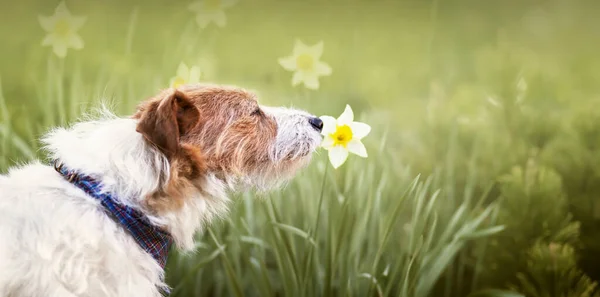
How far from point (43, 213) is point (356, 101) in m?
1.24

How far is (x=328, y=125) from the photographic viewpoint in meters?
2.09

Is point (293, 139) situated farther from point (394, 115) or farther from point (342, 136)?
point (394, 115)

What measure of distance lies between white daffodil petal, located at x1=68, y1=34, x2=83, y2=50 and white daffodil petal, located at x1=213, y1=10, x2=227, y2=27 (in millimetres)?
555

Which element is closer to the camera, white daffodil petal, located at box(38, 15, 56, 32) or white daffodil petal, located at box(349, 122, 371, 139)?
white daffodil petal, located at box(349, 122, 371, 139)

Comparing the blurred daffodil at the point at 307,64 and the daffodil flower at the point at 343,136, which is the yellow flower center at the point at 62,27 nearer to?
the blurred daffodil at the point at 307,64

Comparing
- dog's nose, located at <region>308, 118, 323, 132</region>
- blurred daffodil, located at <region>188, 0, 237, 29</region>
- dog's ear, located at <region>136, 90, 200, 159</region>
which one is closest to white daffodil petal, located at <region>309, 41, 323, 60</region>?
blurred daffodil, located at <region>188, 0, 237, 29</region>

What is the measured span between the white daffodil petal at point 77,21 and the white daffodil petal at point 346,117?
1109 millimetres

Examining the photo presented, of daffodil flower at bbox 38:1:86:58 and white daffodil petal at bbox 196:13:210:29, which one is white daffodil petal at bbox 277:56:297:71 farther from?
daffodil flower at bbox 38:1:86:58

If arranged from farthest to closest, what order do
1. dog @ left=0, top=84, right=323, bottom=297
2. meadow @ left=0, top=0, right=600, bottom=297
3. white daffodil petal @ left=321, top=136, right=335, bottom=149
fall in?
meadow @ left=0, top=0, right=600, bottom=297, white daffodil petal @ left=321, top=136, right=335, bottom=149, dog @ left=0, top=84, right=323, bottom=297

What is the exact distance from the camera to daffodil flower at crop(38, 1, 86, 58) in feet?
7.51

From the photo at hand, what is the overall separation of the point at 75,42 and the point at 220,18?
0.60 metres

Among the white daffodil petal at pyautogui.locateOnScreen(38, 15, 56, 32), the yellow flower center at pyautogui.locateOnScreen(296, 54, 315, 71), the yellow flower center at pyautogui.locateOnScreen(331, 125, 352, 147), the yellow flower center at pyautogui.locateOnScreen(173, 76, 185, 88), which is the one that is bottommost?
the yellow flower center at pyautogui.locateOnScreen(331, 125, 352, 147)

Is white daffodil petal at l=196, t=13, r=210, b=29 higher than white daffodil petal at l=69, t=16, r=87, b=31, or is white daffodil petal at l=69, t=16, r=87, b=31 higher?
white daffodil petal at l=196, t=13, r=210, b=29

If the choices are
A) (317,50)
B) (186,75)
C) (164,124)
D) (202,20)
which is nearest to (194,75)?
(186,75)
